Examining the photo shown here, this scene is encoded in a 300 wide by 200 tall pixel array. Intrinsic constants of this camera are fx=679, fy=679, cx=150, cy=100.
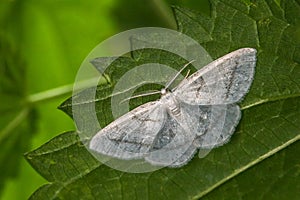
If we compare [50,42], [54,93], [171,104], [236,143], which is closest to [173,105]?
[171,104]

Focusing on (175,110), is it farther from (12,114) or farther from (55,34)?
(55,34)

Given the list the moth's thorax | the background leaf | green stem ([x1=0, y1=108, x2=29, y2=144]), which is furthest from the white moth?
the background leaf

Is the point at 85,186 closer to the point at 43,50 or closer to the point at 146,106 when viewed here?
the point at 146,106

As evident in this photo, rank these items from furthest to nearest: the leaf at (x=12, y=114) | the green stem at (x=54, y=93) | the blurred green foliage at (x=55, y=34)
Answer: the blurred green foliage at (x=55, y=34)
the green stem at (x=54, y=93)
the leaf at (x=12, y=114)

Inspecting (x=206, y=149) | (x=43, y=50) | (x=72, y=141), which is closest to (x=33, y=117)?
(x=43, y=50)

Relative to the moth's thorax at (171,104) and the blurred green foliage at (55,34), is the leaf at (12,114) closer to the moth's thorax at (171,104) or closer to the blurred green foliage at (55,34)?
the blurred green foliage at (55,34)

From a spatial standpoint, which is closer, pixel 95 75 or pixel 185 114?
pixel 185 114

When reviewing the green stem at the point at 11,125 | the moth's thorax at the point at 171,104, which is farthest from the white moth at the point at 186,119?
the green stem at the point at 11,125
